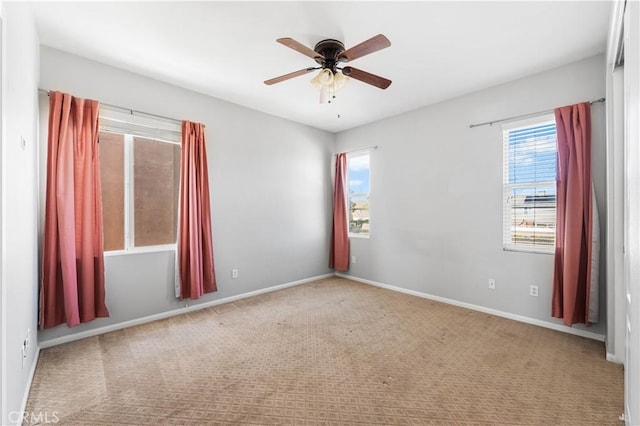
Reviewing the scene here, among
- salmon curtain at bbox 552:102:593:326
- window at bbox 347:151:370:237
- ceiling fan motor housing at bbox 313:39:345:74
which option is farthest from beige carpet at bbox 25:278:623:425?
ceiling fan motor housing at bbox 313:39:345:74

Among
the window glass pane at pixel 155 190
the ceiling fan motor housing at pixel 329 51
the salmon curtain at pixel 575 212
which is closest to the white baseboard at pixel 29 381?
the window glass pane at pixel 155 190

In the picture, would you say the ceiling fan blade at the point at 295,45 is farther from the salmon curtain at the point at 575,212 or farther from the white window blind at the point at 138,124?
the salmon curtain at the point at 575,212

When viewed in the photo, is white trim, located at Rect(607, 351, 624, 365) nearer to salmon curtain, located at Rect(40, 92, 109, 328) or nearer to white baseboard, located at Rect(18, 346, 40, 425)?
white baseboard, located at Rect(18, 346, 40, 425)

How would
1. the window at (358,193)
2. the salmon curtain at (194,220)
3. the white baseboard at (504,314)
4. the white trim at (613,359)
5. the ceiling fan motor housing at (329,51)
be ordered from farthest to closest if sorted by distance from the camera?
the window at (358,193) → the salmon curtain at (194,220) → the white baseboard at (504,314) → the ceiling fan motor housing at (329,51) → the white trim at (613,359)

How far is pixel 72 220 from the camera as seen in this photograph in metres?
2.54

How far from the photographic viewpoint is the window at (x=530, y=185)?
302 centimetres

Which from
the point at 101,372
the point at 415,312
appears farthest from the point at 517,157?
the point at 101,372

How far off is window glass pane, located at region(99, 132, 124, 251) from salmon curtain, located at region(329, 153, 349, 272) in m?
3.23

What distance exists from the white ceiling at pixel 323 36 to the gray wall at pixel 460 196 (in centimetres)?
30

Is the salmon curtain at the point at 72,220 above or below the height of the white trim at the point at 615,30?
below

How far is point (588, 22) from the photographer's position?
2.24m

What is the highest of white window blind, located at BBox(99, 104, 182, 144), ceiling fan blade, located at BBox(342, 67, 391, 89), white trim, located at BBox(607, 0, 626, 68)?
white trim, located at BBox(607, 0, 626, 68)

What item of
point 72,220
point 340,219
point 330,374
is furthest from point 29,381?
point 340,219

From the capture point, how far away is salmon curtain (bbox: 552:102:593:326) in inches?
105
